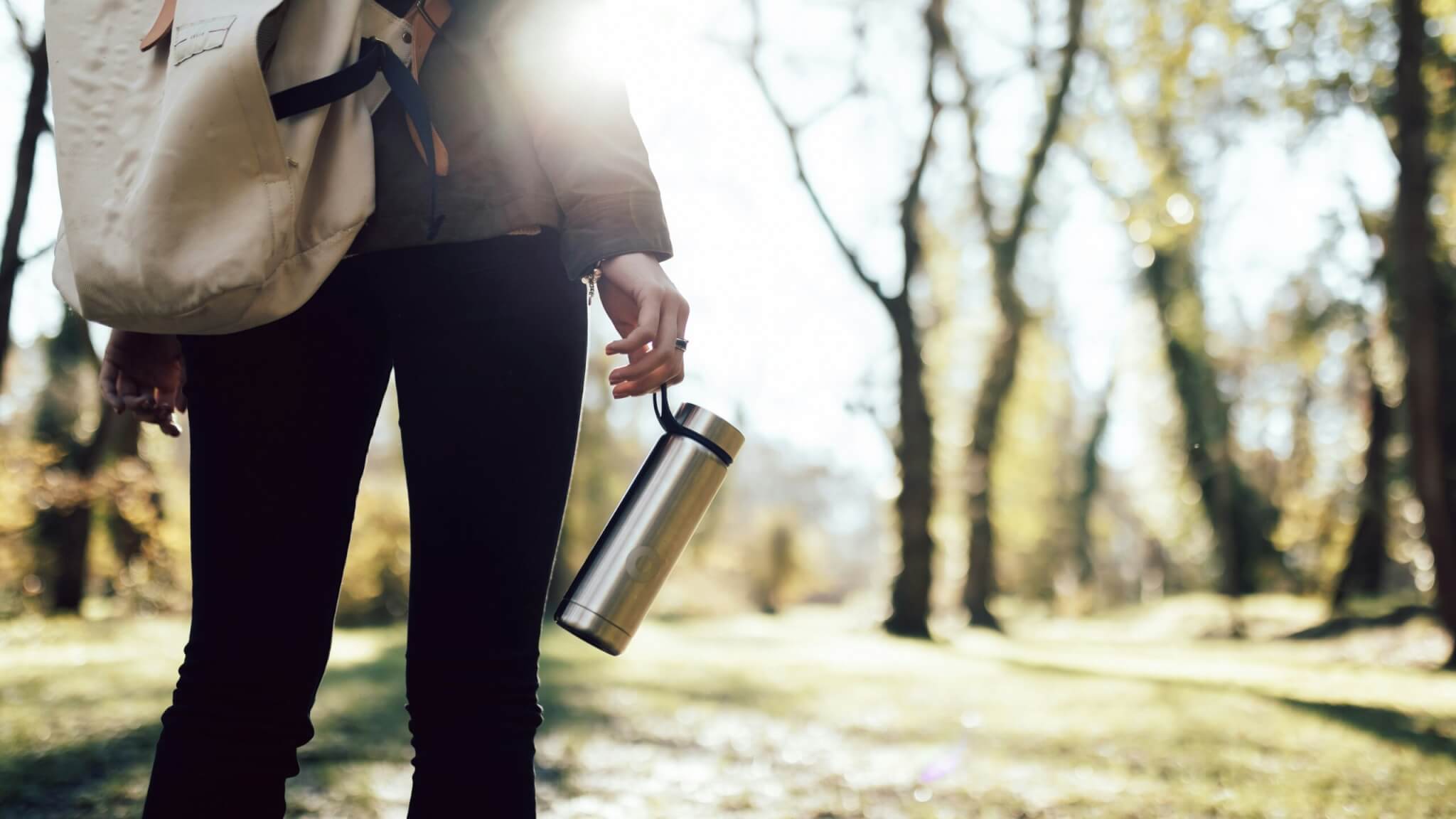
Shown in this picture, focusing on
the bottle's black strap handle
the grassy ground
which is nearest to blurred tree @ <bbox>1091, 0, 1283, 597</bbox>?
the grassy ground

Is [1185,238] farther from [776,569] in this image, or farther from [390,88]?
[776,569]

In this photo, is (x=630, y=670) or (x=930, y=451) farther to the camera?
(x=930, y=451)

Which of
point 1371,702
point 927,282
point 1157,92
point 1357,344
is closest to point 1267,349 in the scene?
point 1357,344

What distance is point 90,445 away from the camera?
37.5 feet

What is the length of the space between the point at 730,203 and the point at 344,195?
14776 millimetres

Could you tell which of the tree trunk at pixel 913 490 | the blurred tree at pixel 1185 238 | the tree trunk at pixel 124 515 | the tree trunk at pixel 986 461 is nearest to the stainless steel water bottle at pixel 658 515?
the blurred tree at pixel 1185 238

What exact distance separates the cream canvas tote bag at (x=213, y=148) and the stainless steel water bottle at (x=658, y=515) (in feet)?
1.50

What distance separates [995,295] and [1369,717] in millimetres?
11648

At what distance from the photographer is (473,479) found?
1212mm

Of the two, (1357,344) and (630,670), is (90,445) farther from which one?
(1357,344)

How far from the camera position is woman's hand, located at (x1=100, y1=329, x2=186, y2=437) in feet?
4.72

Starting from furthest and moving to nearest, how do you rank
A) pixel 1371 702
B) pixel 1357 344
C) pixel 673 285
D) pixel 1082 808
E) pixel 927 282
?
pixel 927 282
pixel 1357 344
pixel 1371 702
pixel 1082 808
pixel 673 285

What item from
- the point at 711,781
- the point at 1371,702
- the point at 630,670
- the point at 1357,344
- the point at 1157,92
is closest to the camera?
the point at 711,781

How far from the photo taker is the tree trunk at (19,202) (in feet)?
22.8
